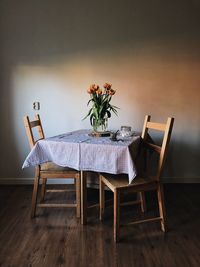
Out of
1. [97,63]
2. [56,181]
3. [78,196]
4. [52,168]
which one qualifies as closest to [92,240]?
[78,196]

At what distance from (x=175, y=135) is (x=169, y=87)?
60 centimetres

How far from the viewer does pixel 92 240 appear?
2039mm

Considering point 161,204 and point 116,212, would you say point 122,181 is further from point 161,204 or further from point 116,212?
point 161,204

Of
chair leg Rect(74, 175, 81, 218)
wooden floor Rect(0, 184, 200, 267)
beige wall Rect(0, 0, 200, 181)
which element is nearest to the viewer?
wooden floor Rect(0, 184, 200, 267)

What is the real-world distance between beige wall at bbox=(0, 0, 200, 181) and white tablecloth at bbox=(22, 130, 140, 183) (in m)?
1.02

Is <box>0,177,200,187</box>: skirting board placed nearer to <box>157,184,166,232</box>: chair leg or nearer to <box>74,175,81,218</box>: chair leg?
<box>74,175,81,218</box>: chair leg

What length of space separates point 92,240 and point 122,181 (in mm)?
505

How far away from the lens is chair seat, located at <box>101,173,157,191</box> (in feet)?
6.64

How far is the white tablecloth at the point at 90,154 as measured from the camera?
2.05m

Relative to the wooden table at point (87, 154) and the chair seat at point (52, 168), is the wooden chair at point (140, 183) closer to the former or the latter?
the wooden table at point (87, 154)

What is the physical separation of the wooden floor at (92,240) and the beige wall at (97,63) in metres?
1.05


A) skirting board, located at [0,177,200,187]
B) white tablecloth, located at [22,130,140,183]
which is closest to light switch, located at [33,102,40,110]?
skirting board, located at [0,177,200,187]

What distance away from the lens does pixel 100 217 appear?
2.40m

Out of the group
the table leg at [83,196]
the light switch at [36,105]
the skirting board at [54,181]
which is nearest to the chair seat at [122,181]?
the table leg at [83,196]
